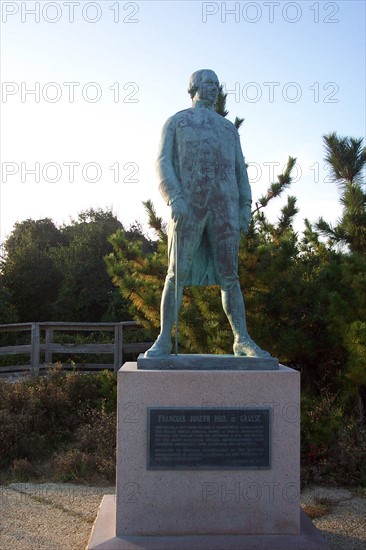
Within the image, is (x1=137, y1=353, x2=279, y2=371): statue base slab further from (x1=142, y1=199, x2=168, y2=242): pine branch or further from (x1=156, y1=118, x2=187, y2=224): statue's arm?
(x1=142, y1=199, x2=168, y2=242): pine branch

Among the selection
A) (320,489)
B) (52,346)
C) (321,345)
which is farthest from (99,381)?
(320,489)

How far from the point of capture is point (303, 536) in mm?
3914

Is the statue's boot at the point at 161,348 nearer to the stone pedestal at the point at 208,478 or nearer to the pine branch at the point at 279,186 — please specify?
the stone pedestal at the point at 208,478

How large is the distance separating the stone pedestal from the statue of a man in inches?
13.4

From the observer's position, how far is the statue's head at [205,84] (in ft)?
14.7

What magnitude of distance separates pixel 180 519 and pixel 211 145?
8.75 feet

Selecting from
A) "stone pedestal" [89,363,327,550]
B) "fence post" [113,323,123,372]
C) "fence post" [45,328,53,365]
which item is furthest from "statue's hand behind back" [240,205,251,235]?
"fence post" [45,328,53,365]

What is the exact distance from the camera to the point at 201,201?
4.36 metres

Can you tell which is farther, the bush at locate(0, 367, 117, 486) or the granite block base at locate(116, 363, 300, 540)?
the bush at locate(0, 367, 117, 486)

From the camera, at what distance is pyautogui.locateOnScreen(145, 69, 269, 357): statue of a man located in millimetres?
4332

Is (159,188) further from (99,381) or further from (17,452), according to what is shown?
(99,381)

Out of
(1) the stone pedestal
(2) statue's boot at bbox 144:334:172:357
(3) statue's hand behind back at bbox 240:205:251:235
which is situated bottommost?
(1) the stone pedestal

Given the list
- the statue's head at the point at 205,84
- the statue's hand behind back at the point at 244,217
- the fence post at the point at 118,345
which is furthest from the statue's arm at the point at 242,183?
the fence post at the point at 118,345

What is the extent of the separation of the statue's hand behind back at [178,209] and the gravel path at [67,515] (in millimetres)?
2457
